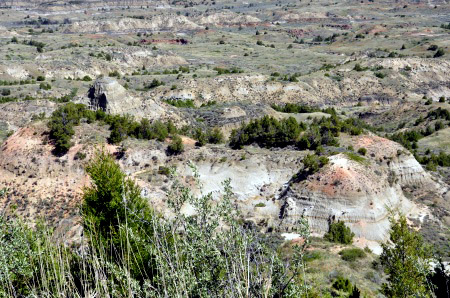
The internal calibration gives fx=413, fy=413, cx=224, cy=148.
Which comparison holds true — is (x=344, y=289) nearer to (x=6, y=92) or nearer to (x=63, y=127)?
(x=63, y=127)

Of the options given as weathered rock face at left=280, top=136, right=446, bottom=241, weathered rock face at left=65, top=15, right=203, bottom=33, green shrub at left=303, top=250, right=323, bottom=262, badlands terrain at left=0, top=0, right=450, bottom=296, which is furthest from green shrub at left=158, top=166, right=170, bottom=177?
weathered rock face at left=65, top=15, right=203, bottom=33

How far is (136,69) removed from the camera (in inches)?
3895

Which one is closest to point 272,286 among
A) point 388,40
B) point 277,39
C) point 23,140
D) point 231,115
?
point 23,140

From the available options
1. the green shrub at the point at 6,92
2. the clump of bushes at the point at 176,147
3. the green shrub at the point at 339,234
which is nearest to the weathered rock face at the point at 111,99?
the clump of bushes at the point at 176,147

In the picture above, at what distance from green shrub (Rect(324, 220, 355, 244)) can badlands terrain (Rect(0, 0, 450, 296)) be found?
762mm

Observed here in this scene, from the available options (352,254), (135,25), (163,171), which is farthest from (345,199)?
(135,25)

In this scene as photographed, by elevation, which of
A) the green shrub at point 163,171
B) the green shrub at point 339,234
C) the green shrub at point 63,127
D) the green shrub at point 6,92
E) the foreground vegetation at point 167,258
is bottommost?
the green shrub at point 339,234

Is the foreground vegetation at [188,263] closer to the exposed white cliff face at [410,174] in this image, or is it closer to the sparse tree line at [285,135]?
the sparse tree line at [285,135]

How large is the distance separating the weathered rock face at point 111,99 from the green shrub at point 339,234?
3028 cm

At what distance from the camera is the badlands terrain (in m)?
31.4

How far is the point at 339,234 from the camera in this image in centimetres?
2909

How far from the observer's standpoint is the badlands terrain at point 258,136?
3139cm

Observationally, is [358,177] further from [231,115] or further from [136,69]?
[136,69]

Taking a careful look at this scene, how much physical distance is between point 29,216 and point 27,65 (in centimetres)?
6301
